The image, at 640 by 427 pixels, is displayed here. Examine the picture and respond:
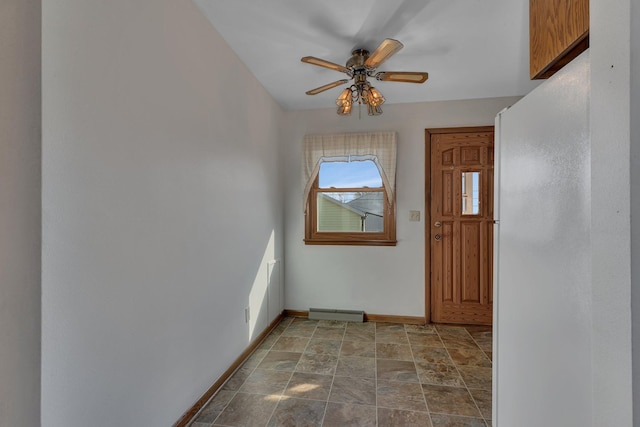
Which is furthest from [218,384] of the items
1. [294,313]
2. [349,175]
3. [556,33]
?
[556,33]

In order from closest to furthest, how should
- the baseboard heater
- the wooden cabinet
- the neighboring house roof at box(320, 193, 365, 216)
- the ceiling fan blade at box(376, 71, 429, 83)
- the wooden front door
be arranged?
the wooden cabinet, the ceiling fan blade at box(376, 71, 429, 83), the wooden front door, the baseboard heater, the neighboring house roof at box(320, 193, 365, 216)

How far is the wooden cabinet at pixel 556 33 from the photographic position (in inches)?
28.5

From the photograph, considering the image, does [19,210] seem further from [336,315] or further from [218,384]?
[336,315]

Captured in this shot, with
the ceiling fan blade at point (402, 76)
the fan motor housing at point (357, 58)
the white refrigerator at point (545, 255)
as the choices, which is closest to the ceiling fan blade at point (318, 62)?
the fan motor housing at point (357, 58)

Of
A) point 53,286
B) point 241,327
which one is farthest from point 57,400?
point 241,327

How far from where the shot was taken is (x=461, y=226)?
2990 millimetres

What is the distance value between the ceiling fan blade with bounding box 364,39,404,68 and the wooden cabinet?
753 millimetres

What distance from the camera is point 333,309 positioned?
10.4ft

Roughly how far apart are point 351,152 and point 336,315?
178 centimetres

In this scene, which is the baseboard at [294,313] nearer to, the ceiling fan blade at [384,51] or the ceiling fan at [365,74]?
the ceiling fan at [365,74]

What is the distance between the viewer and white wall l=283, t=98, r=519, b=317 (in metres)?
3.04

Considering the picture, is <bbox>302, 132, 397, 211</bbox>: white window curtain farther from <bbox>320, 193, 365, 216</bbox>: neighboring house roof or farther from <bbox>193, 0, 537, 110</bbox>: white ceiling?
<bbox>193, 0, 537, 110</bbox>: white ceiling

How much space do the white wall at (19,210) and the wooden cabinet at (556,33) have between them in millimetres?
1211

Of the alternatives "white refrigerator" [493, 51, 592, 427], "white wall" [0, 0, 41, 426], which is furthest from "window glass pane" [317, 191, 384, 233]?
"white wall" [0, 0, 41, 426]
